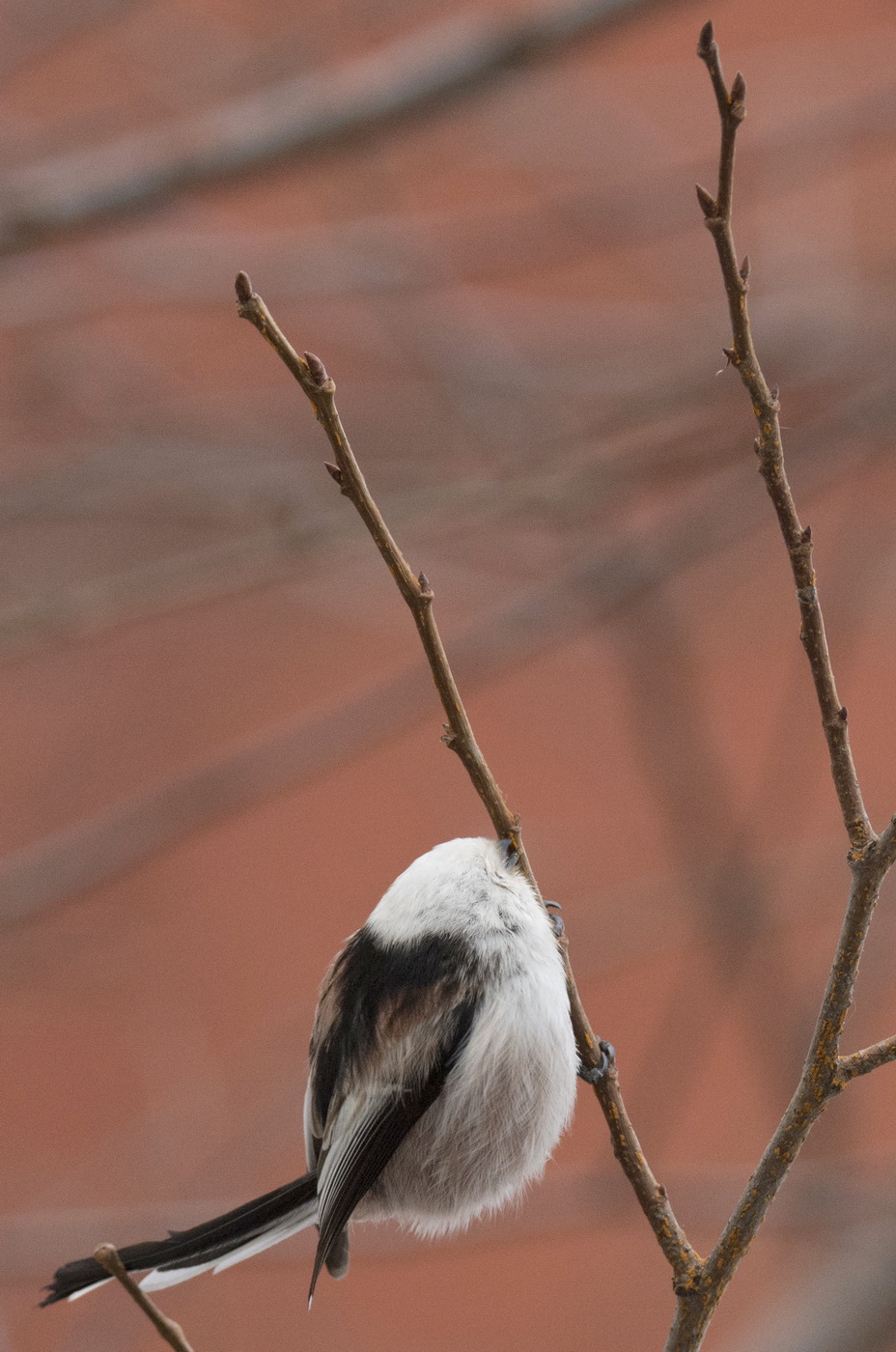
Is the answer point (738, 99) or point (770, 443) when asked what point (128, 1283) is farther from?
point (738, 99)

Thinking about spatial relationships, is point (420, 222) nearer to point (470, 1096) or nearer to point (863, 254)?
point (863, 254)

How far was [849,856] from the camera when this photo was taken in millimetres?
842

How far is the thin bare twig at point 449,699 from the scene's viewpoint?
0.80 meters

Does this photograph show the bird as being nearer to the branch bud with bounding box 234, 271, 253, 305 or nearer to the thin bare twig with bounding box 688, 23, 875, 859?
the thin bare twig with bounding box 688, 23, 875, 859

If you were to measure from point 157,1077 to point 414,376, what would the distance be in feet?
5.31

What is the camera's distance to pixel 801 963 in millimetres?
3006

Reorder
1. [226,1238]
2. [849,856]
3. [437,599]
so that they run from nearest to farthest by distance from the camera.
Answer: [849,856] → [226,1238] → [437,599]

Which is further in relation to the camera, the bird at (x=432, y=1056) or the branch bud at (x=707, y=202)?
the bird at (x=432, y=1056)

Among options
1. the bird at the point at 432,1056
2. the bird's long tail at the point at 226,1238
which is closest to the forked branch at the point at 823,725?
the bird at the point at 432,1056

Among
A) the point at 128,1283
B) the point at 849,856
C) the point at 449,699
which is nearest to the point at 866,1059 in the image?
the point at 849,856

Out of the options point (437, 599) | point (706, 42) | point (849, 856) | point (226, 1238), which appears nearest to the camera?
point (706, 42)

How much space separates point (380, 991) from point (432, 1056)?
7 cm

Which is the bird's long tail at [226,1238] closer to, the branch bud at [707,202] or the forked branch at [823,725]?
the forked branch at [823,725]

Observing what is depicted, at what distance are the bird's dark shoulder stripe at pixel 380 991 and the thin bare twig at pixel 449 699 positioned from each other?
100mm
